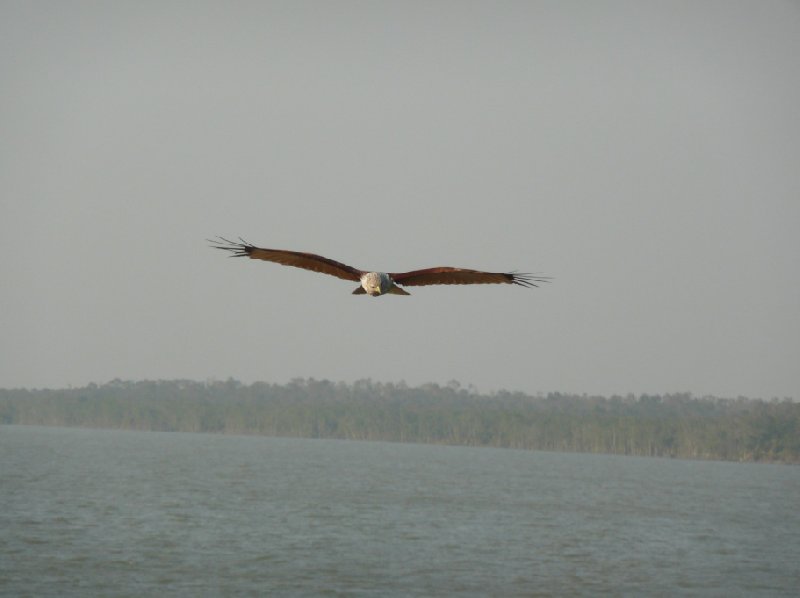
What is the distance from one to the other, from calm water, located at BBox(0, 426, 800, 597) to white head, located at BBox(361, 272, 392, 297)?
34.7m

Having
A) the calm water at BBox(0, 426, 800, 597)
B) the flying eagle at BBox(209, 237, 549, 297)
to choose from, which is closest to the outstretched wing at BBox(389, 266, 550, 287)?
A: the flying eagle at BBox(209, 237, 549, 297)

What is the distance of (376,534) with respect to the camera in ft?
217

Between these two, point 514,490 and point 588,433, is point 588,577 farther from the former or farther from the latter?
point 588,433

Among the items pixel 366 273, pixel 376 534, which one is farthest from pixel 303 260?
pixel 376 534

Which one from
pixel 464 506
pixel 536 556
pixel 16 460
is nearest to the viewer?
pixel 536 556

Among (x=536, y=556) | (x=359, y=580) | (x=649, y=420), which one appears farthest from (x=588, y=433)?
(x=359, y=580)

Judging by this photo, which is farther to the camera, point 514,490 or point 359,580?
point 514,490

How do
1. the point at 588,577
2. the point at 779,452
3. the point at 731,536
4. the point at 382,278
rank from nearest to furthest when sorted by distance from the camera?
the point at 382,278 → the point at 588,577 → the point at 731,536 → the point at 779,452

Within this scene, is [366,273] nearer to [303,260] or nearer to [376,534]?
[303,260]

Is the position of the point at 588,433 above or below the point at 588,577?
above

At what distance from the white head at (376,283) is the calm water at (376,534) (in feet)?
114

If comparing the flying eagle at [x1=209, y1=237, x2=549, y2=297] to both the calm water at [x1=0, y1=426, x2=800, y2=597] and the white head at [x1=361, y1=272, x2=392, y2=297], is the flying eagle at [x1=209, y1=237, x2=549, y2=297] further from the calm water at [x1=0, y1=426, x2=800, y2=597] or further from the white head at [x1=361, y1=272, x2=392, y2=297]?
the calm water at [x1=0, y1=426, x2=800, y2=597]

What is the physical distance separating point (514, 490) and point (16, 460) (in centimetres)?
5966

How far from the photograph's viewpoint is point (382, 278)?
41.7 ft
